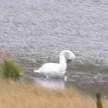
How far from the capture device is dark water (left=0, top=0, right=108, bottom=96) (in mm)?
15460

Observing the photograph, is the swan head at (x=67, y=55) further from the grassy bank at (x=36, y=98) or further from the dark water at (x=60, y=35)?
the grassy bank at (x=36, y=98)

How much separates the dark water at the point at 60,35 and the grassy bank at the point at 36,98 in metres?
2.69

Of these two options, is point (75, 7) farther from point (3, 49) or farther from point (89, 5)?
point (3, 49)

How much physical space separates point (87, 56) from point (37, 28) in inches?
150

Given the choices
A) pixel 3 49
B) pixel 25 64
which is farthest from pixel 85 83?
pixel 3 49

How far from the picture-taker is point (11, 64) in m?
12.8

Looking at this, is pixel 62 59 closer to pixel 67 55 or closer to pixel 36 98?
pixel 67 55

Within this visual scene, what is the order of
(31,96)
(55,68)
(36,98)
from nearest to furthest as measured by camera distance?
(36,98)
(31,96)
(55,68)

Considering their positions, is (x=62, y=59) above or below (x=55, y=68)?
above

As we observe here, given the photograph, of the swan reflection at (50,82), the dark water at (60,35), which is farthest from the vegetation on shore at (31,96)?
the swan reflection at (50,82)

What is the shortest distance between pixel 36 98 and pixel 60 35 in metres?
9.85

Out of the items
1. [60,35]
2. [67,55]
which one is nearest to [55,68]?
[67,55]

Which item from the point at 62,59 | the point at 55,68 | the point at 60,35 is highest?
the point at 60,35

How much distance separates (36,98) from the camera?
987cm
